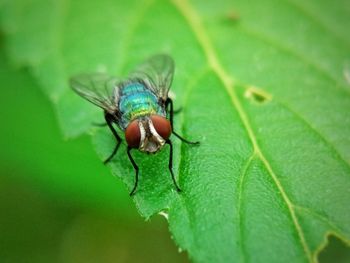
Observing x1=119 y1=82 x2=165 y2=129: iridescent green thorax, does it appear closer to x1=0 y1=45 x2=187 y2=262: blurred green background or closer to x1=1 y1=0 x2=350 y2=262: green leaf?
x1=1 y1=0 x2=350 y2=262: green leaf

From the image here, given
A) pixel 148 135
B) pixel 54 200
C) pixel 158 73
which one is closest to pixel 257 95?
pixel 158 73

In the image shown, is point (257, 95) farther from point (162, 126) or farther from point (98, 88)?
point (98, 88)

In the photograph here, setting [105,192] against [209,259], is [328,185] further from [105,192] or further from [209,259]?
[105,192]

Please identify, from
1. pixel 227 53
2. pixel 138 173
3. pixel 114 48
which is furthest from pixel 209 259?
pixel 114 48

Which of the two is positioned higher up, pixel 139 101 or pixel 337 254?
pixel 139 101

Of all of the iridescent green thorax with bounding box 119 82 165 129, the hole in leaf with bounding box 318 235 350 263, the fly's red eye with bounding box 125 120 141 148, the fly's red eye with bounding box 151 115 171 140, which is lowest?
the hole in leaf with bounding box 318 235 350 263

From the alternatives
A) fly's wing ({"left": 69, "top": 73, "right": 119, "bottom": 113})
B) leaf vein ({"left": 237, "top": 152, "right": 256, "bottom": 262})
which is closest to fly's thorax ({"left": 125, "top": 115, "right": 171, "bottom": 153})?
fly's wing ({"left": 69, "top": 73, "right": 119, "bottom": 113})
